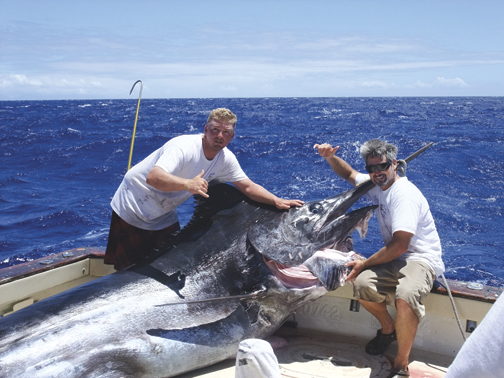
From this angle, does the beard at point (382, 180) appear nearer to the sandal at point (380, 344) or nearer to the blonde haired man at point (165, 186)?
the blonde haired man at point (165, 186)

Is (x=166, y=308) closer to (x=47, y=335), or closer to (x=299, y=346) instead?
(x=47, y=335)

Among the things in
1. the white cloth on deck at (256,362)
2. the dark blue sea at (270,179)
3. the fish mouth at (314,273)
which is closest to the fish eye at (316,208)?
the fish mouth at (314,273)

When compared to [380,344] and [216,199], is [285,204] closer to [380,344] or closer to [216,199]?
[216,199]

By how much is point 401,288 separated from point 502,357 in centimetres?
195

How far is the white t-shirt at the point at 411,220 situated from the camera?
8.97 feet

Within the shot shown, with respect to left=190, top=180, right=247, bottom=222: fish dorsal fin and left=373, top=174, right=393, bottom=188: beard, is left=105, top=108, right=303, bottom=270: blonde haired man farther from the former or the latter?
left=373, top=174, right=393, bottom=188: beard

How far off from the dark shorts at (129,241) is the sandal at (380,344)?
1.38 m

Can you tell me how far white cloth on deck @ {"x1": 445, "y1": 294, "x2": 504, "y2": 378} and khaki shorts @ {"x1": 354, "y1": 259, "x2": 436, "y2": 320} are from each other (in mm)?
1894

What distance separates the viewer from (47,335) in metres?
2.23

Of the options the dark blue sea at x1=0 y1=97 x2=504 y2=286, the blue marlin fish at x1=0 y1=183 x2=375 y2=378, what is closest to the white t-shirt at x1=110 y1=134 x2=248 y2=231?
the blue marlin fish at x1=0 y1=183 x2=375 y2=378

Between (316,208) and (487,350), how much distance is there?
220 cm

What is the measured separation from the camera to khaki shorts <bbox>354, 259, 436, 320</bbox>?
2.67m

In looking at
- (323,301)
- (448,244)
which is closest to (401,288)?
(323,301)

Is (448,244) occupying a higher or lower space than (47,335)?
lower
